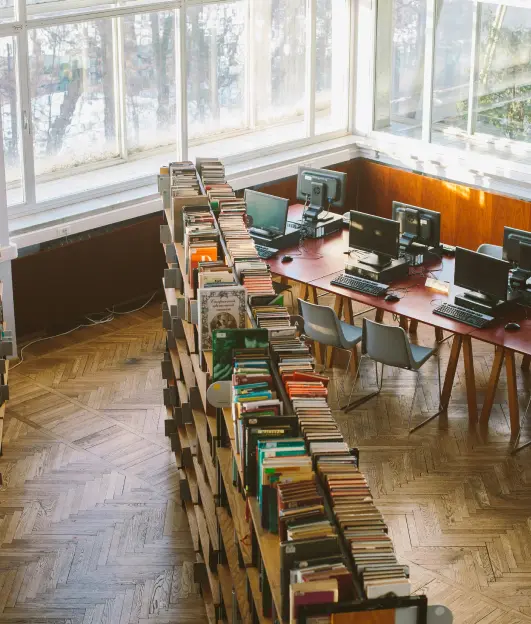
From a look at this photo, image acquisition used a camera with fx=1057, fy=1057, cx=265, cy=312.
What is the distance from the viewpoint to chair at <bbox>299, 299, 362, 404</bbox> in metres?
8.53

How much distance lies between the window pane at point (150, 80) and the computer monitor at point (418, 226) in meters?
2.91

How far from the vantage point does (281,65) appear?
39.1ft

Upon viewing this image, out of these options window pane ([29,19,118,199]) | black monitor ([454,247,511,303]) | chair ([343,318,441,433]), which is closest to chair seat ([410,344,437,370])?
chair ([343,318,441,433])

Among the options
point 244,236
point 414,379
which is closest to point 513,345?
point 414,379

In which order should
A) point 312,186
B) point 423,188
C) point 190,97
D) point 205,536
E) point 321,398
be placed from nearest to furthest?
point 321,398 < point 205,536 < point 312,186 < point 190,97 < point 423,188

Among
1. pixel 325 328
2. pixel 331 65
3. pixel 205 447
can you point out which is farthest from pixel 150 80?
pixel 205 447

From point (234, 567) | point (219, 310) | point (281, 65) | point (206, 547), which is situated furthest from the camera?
point (281, 65)

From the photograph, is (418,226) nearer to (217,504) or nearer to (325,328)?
(325,328)

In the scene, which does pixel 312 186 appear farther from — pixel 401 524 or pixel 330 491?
pixel 330 491

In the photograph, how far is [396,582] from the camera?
3.71 m

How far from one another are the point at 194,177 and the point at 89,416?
2.16 metres

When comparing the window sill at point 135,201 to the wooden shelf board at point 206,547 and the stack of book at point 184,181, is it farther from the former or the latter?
the wooden shelf board at point 206,547

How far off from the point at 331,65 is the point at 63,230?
434 cm

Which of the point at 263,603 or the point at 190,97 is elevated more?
the point at 190,97
